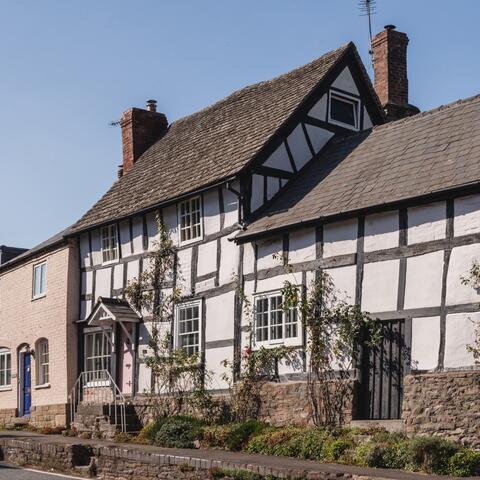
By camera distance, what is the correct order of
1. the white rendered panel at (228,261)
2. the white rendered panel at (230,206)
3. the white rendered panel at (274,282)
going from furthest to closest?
the white rendered panel at (230,206) < the white rendered panel at (228,261) < the white rendered panel at (274,282)

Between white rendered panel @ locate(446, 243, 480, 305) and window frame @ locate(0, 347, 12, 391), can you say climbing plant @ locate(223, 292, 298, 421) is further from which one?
window frame @ locate(0, 347, 12, 391)

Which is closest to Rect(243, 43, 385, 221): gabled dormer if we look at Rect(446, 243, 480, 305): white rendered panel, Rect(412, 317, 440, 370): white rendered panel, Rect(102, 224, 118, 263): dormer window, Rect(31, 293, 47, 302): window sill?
Rect(102, 224, 118, 263): dormer window

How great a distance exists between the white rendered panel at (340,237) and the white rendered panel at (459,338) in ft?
9.56

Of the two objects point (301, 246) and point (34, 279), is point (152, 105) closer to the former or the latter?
point (34, 279)

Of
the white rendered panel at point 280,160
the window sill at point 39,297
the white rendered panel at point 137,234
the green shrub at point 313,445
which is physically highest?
the white rendered panel at point 280,160

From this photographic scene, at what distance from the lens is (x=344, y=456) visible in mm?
15711

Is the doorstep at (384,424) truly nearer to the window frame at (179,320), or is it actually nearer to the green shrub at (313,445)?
the green shrub at (313,445)

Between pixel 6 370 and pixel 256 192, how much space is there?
12705 mm

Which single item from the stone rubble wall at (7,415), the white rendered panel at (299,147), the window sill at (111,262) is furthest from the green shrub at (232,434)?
the stone rubble wall at (7,415)

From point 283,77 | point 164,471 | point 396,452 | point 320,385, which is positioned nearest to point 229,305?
point 320,385

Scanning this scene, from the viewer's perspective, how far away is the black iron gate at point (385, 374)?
54.9 feet

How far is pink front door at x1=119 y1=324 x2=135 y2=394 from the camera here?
2356 centimetres

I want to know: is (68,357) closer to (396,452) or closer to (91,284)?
(91,284)

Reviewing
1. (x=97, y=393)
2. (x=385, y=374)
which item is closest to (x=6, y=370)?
(x=97, y=393)
